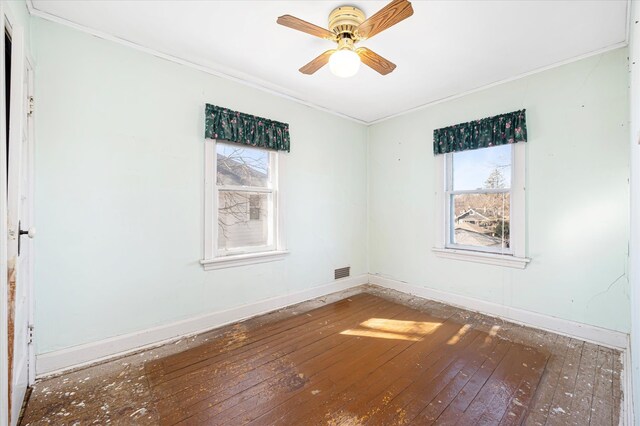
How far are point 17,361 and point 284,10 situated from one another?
284 centimetres

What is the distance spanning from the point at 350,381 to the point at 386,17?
250 cm

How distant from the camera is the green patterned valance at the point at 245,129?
2809mm

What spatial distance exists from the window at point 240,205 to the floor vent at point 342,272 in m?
1.08

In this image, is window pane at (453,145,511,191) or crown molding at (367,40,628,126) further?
window pane at (453,145,511,191)

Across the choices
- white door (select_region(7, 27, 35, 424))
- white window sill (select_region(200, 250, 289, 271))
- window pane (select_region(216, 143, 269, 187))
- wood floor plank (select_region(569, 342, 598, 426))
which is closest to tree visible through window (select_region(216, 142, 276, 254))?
window pane (select_region(216, 143, 269, 187))

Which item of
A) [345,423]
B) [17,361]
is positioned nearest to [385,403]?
[345,423]

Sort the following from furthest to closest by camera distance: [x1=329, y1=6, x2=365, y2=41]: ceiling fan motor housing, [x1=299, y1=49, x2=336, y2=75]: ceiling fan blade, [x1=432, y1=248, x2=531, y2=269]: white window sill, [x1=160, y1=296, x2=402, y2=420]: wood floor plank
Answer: [x1=432, y1=248, x2=531, y2=269]: white window sill → [x1=299, y1=49, x2=336, y2=75]: ceiling fan blade → [x1=329, y1=6, x2=365, y2=41]: ceiling fan motor housing → [x1=160, y1=296, x2=402, y2=420]: wood floor plank

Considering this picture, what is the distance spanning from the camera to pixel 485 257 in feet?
10.6

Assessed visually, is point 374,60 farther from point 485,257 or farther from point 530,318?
point 530,318

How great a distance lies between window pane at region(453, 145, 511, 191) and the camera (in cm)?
313

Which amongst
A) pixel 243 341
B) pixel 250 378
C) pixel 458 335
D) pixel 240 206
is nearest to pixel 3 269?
pixel 250 378

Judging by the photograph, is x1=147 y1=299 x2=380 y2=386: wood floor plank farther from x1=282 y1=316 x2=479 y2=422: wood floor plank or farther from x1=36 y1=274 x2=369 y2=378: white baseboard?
x1=282 y1=316 x2=479 y2=422: wood floor plank

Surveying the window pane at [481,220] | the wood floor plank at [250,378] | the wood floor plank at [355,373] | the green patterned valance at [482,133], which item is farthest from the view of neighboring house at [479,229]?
the wood floor plank at [250,378]

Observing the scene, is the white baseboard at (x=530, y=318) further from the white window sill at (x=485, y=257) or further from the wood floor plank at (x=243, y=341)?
the wood floor plank at (x=243, y=341)
